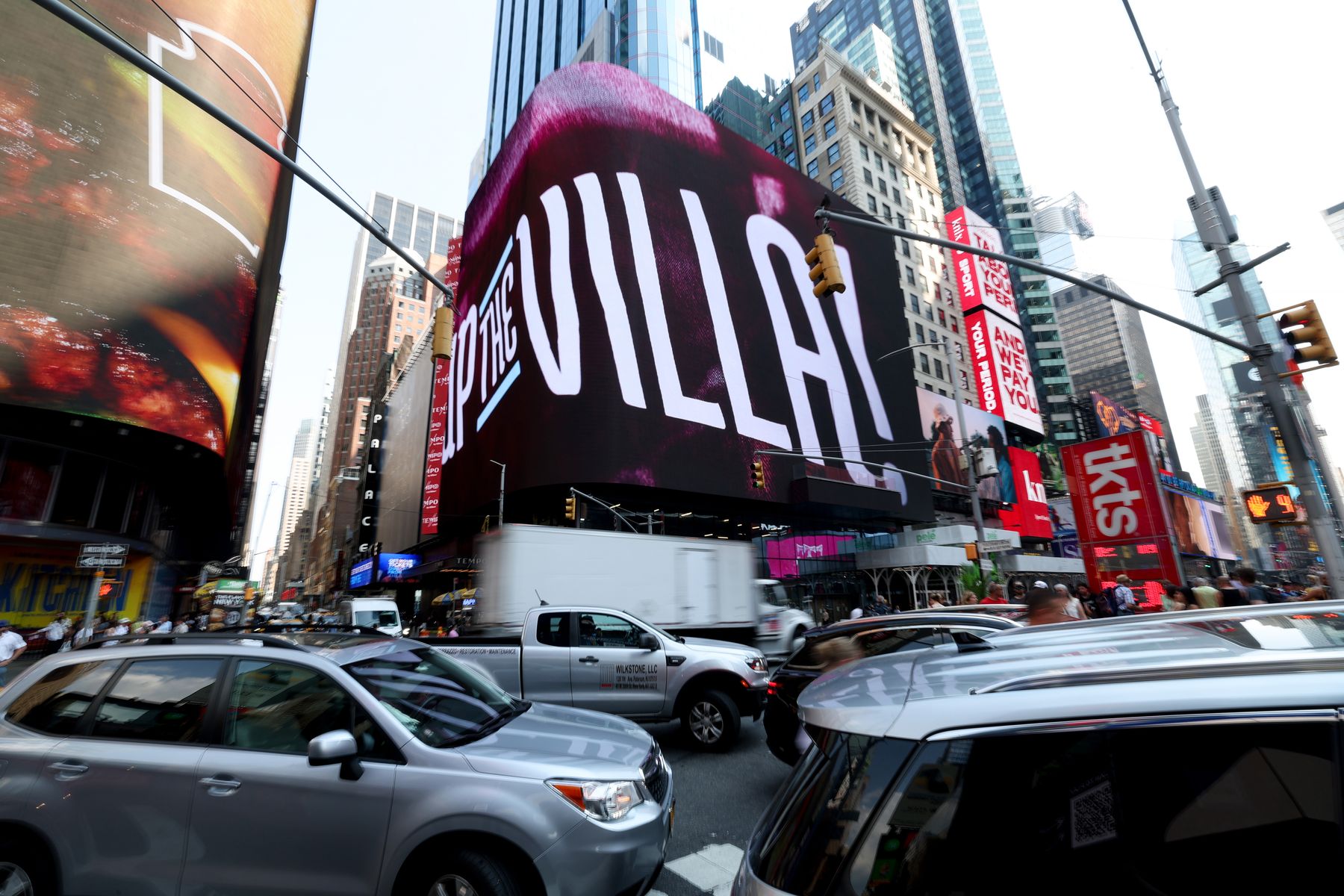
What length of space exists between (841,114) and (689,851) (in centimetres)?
6815

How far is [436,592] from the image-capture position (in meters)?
45.0

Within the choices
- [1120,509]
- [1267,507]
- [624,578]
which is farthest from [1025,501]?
[624,578]

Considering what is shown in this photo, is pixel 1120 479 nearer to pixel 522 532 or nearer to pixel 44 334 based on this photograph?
pixel 522 532

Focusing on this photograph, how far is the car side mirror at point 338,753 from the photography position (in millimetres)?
3209

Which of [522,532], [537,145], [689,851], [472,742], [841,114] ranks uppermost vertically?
[841,114]

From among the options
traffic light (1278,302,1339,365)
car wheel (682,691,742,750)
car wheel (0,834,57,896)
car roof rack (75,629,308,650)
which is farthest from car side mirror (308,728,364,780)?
traffic light (1278,302,1339,365)

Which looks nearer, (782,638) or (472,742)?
(472,742)

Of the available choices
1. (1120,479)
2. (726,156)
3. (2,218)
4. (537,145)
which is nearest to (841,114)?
(726,156)

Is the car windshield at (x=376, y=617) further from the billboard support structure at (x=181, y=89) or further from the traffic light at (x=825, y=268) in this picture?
the traffic light at (x=825, y=268)

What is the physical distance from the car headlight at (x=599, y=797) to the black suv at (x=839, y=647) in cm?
335

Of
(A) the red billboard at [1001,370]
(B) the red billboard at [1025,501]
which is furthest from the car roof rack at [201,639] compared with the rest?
(A) the red billboard at [1001,370]

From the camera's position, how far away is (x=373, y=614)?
2655 centimetres

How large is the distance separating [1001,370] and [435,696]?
196ft

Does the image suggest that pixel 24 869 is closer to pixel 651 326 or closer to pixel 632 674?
pixel 632 674
